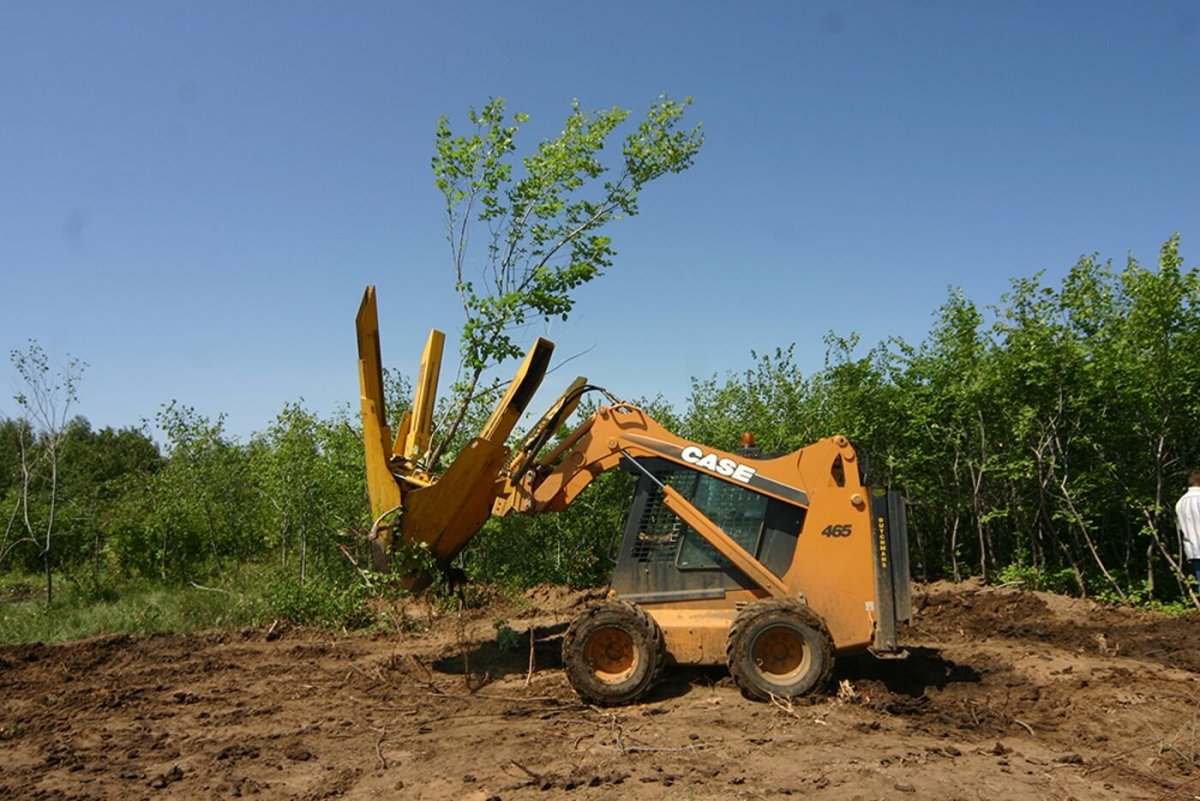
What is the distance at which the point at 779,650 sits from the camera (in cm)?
706

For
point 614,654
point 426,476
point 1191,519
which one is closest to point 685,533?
point 614,654

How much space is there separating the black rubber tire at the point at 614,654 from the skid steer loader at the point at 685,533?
0.04ft

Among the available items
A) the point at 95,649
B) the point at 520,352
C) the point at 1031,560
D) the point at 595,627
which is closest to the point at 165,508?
the point at 95,649

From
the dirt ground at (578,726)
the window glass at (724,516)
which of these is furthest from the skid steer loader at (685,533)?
the dirt ground at (578,726)

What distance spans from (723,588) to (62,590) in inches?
486

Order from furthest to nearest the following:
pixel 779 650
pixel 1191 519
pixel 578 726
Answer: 1. pixel 1191 519
2. pixel 779 650
3. pixel 578 726

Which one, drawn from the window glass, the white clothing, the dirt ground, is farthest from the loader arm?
the white clothing

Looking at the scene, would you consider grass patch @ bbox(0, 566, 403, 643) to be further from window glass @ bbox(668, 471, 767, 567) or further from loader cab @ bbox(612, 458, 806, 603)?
window glass @ bbox(668, 471, 767, 567)

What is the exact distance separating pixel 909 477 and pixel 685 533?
737 centimetres

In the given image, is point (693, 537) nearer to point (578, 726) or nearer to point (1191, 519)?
point (578, 726)

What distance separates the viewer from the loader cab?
7445 millimetres

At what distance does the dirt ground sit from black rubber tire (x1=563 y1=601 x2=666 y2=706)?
181 millimetres

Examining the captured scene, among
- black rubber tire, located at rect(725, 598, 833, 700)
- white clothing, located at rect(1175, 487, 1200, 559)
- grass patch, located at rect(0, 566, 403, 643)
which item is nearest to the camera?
black rubber tire, located at rect(725, 598, 833, 700)

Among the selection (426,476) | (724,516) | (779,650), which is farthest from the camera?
(426,476)
